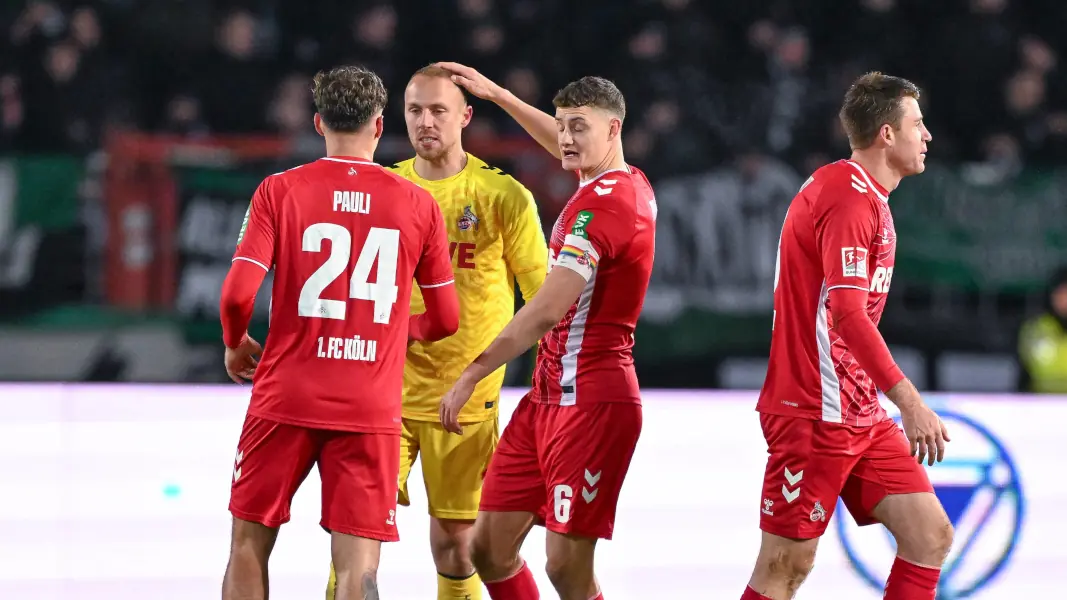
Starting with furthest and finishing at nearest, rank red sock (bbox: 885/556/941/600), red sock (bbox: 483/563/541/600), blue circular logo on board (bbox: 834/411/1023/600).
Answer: blue circular logo on board (bbox: 834/411/1023/600) → red sock (bbox: 483/563/541/600) → red sock (bbox: 885/556/941/600)

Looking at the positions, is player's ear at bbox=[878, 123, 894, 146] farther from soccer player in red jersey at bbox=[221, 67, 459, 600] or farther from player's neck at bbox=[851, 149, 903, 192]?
soccer player in red jersey at bbox=[221, 67, 459, 600]

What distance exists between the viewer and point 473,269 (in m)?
5.02

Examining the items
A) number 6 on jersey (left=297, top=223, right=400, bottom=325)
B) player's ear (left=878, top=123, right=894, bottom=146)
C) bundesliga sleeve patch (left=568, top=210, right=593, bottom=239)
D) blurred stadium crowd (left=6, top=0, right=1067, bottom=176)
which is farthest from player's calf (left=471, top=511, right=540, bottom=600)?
blurred stadium crowd (left=6, top=0, right=1067, bottom=176)

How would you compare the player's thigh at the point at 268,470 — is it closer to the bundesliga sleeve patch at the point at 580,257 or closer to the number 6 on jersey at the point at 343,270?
the number 6 on jersey at the point at 343,270

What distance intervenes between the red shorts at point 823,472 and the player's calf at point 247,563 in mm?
1612

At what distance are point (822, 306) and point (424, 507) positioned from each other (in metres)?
2.15

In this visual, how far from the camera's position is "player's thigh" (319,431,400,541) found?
414cm

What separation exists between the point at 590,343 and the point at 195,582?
2213 mm

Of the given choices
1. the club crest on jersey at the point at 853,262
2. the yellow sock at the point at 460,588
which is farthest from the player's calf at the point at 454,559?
the club crest on jersey at the point at 853,262

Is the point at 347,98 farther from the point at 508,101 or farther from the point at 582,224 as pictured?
the point at 508,101

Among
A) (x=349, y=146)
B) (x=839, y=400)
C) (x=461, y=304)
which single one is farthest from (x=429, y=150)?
(x=839, y=400)

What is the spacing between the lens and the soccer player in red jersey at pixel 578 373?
429cm

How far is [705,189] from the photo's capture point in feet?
27.1

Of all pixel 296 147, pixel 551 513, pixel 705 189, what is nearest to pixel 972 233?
pixel 705 189
